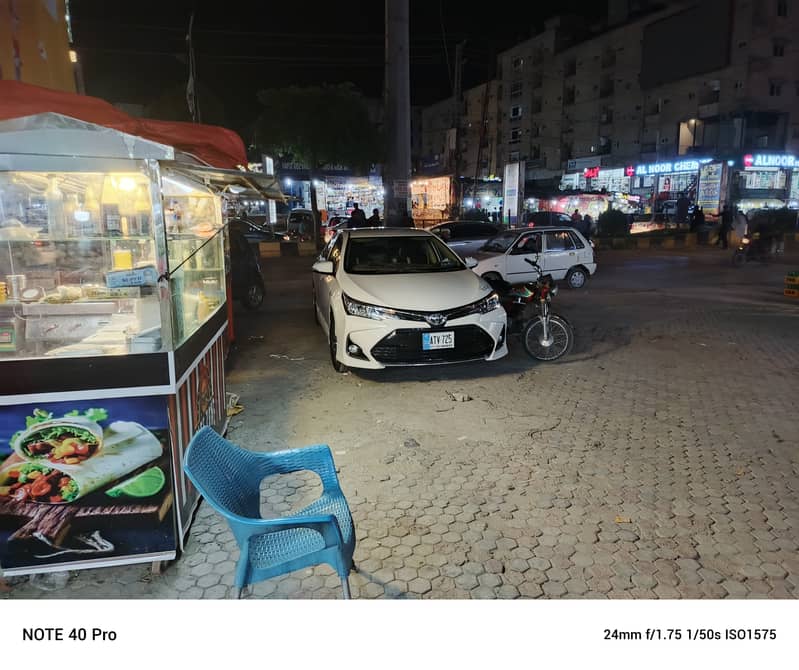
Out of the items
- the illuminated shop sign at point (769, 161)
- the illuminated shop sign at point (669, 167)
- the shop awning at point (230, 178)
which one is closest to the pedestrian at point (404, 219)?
the shop awning at point (230, 178)

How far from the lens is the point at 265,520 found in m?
2.23

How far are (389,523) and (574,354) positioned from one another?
4890mm

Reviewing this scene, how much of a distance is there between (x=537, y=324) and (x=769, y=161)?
3230 centimetres

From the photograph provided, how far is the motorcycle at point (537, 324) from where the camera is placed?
713 cm

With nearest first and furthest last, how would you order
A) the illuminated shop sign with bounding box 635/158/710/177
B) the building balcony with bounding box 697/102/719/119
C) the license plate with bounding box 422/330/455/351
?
1. the license plate with bounding box 422/330/455/351
2. the illuminated shop sign with bounding box 635/158/710/177
3. the building balcony with bounding box 697/102/719/119

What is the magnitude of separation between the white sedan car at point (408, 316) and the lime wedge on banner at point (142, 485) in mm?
3181

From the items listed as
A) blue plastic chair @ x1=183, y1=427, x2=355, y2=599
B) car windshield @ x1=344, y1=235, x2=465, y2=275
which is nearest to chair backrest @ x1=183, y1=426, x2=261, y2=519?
blue plastic chair @ x1=183, y1=427, x2=355, y2=599

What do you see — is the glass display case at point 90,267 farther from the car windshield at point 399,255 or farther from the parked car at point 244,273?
the parked car at point 244,273

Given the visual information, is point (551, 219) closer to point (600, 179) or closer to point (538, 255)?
point (538, 255)

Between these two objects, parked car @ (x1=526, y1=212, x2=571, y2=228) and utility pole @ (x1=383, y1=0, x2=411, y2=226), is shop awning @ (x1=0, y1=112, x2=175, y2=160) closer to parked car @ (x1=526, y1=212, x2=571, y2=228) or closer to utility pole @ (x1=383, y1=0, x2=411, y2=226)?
utility pole @ (x1=383, y1=0, x2=411, y2=226)

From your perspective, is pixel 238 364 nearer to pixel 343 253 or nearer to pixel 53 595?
pixel 343 253

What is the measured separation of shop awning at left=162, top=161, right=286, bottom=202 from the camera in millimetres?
3174

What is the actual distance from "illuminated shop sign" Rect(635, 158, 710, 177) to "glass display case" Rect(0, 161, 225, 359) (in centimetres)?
3434

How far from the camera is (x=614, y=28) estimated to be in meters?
42.1
